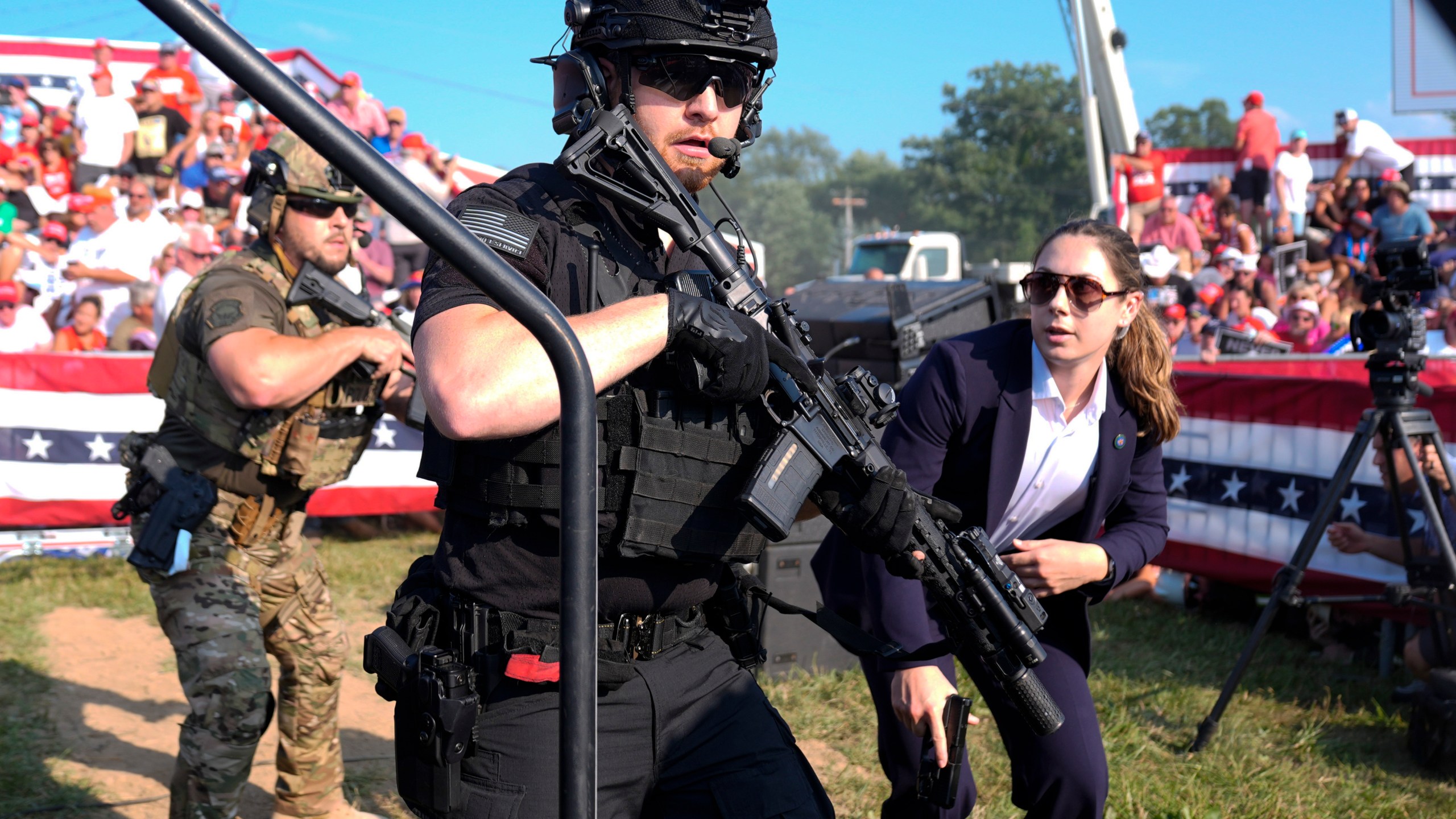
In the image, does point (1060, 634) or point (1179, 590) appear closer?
point (1060, 634)

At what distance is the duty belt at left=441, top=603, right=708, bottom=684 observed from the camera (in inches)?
77.4

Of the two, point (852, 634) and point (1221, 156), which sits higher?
point (1221, 156)

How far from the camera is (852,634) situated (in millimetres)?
2443

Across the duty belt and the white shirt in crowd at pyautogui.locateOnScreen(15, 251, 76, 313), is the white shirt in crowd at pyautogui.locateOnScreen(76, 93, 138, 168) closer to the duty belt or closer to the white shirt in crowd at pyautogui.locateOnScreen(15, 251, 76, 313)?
the white shirt in crowd at pyautogui.locateOnScreen(15, 251, 76, 313)

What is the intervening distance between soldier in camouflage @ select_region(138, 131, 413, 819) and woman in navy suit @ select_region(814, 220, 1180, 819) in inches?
69.1

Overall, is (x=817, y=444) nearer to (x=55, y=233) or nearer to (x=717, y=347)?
(x=717, y=347)

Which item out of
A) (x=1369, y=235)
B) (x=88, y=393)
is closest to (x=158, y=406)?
(x=88, y=393)

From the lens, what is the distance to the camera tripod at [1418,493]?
4.61m

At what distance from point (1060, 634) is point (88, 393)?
22.8 ft

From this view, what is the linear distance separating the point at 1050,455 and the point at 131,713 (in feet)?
14.3

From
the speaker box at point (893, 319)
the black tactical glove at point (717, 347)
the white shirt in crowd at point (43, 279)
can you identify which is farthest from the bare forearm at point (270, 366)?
the white shirt in crowd at point (43, 279)

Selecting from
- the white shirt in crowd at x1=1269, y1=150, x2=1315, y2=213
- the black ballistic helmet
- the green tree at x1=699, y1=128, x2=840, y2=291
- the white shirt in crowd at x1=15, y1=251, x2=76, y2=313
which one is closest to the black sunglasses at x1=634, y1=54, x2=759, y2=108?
the black ballistic helmet

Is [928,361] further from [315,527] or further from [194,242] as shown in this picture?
[194,242]

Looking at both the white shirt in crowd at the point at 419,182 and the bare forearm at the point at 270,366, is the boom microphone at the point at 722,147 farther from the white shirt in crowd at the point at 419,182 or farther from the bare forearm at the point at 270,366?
the white shirt in crowd at the point at 419,182
